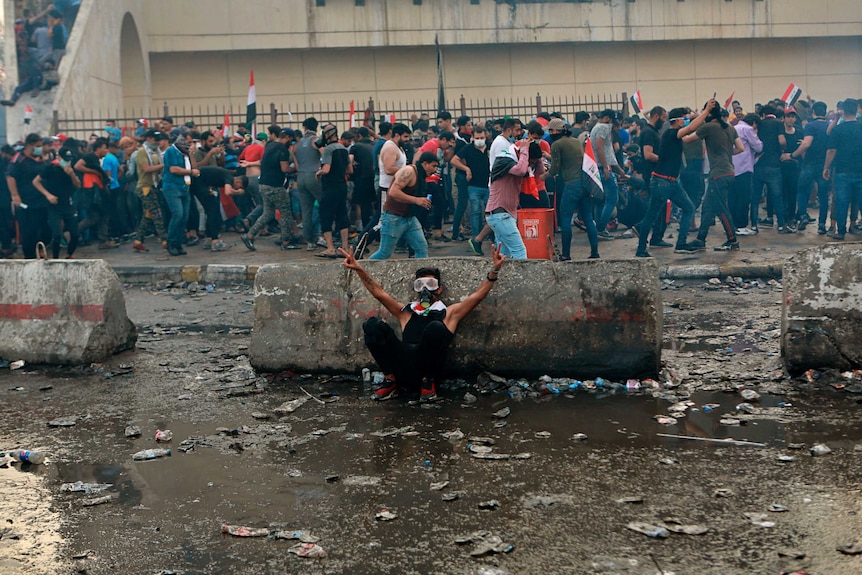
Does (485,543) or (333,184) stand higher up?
(333,184)

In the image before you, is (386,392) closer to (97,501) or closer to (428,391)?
(428,391)

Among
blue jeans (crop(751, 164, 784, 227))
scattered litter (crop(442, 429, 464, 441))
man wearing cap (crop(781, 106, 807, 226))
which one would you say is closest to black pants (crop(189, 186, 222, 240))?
blue jeans (crop(751, 164, 784, 227))

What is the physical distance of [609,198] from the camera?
14773 millimetres

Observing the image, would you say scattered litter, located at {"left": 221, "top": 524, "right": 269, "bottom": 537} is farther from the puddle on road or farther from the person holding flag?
the person holding flag

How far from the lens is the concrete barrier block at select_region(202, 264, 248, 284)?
14.3 metres

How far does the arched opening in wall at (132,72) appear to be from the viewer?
89.4ft

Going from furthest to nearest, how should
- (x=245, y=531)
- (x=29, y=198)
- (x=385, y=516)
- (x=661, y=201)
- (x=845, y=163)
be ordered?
(x=29, y=198) → (x=845, y=163) → (x=661, y=201) → (x=385, y=516) → (x=245, y=531)

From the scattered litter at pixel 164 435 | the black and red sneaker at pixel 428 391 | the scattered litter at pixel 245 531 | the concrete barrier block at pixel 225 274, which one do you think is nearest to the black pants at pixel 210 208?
the concrete barrier block at pixel 225 274

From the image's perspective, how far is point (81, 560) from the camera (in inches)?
188

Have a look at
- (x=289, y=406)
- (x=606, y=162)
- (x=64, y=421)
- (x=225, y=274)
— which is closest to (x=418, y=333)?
(x=289, y=406)

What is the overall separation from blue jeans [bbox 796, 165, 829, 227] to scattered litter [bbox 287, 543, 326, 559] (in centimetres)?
1243

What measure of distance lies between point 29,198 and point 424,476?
428 inches

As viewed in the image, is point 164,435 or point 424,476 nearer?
point 424,476

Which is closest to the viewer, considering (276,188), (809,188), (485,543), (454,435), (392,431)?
(485,543)
